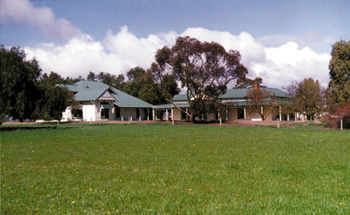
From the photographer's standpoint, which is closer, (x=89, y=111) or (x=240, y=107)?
(x=240, y=107)

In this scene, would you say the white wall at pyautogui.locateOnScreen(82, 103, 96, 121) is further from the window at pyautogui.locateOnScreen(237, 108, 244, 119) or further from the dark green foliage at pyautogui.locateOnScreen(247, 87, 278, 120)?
the dark green foliage at pyautogui.locateOnScreen(247, 87, 278, 120)

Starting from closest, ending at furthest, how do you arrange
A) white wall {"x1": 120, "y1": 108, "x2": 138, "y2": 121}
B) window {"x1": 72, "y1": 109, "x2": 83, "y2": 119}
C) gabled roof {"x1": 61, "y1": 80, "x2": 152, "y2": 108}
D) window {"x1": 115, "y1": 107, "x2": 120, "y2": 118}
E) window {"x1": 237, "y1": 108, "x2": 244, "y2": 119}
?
window {"x1": 237, "y1": 108, "x2": 244, "y2": 119}, gabled roof {"x1": 61, "y1": 80, "x2": 152, "y2": 108}, window {"x1": 72, "y1": 109, "x2": 83, "y2": 119}, window {"x1": 115, "y1": 107, "x2": 120, "y2": 118}, white wall {"x1": 120, "y1": 108, "x2": 138, "y2": 121}

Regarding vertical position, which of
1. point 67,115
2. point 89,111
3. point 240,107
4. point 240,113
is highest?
point 240,107

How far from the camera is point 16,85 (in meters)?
27.7

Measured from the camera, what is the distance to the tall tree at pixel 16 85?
26.6 m

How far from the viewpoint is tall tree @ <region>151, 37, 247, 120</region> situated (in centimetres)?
4359

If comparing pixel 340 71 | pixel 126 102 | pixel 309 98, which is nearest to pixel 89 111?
pixel 126 102

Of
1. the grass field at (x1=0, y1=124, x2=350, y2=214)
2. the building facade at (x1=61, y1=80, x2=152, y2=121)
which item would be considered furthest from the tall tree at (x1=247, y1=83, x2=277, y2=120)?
the grass field at (x1=0, y1=124, x2=350, y2=214)

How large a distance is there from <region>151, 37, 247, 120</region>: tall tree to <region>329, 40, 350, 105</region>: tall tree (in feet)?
36.8

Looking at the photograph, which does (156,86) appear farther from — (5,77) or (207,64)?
(5,77)

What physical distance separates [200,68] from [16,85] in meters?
24.1

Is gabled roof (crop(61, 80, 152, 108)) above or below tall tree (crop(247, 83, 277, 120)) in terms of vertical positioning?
above

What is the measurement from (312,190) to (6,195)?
582cm

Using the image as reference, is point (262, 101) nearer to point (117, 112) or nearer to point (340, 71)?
point (340, 71)
